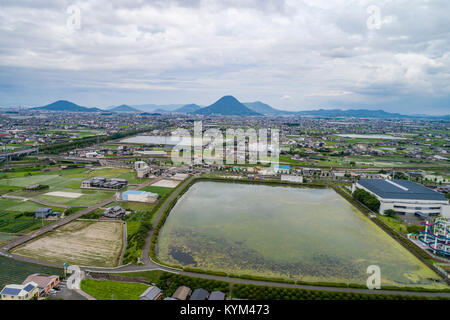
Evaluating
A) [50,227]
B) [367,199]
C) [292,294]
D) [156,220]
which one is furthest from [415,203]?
[50,227]

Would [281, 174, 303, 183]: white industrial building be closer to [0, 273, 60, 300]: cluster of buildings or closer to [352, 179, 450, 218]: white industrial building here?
[352, 179, 450, 218]: white industrial building

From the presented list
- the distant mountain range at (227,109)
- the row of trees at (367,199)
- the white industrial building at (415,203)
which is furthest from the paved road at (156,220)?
the distant mountain range at (227,109)

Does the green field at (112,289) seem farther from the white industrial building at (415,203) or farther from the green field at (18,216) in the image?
the white industrial building at (415,203)

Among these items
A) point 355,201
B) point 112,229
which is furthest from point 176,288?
point 355,201

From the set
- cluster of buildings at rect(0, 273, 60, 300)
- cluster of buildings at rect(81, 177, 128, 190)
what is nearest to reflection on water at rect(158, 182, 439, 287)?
cluster of buildings at rect(0, 273, 60, 300)

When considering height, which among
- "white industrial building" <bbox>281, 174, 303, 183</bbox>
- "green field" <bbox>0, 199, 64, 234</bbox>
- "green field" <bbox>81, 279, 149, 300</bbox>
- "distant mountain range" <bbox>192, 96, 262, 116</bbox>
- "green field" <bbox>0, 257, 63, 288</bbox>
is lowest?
"green field" <bbox>81, 279, 149, 300</bbox>

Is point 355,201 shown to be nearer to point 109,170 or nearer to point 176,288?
point 176,288
